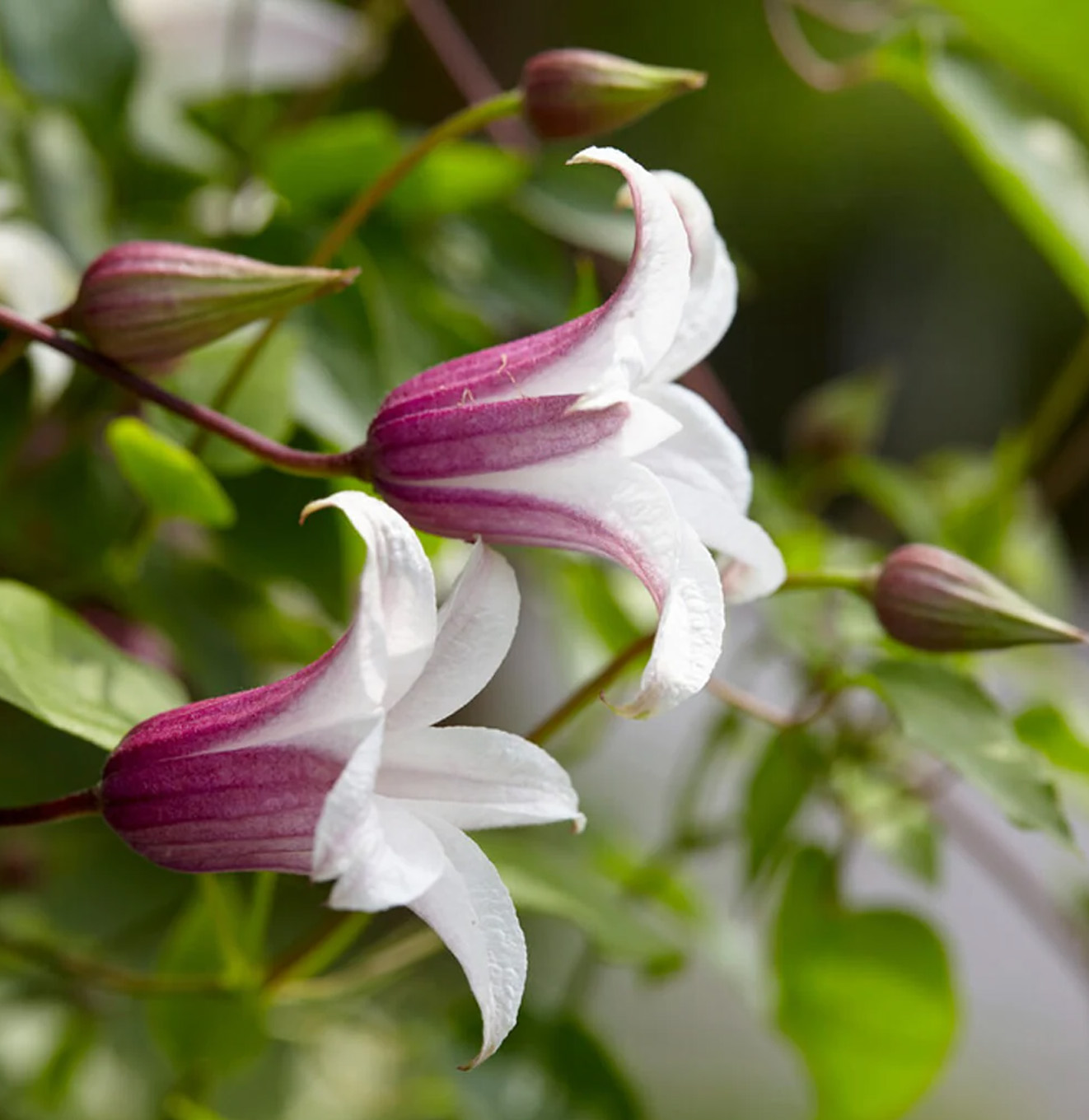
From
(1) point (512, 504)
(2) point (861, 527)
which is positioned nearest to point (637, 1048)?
(2) point (861, 527)

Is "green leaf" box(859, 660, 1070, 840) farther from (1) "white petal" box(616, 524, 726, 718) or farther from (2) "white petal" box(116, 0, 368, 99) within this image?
(2) "white petal" box(116, 0, 368, 99)

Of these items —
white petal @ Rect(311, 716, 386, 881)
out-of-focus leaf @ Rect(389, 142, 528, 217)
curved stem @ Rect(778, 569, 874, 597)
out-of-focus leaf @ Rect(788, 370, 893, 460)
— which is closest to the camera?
white petal @ Rect(311, 716, 386, 881)

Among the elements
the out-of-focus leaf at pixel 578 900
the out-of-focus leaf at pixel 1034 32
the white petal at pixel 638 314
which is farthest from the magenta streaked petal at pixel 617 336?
the out-of-focus leaf at pixel 1034 32

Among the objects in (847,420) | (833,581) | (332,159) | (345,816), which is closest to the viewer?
(345,816)

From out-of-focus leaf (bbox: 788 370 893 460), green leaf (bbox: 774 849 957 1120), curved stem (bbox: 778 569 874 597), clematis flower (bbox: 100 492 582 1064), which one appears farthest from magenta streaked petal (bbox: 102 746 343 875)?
out-of-focus leaf (bbox: 788 370 893 460)

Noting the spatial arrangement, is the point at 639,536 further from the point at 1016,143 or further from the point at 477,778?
the point at 1016,143

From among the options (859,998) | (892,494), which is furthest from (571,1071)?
(892,494)

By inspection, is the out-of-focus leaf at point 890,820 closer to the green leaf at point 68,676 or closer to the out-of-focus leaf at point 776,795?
the out-of-focus leaf at point 776,795
